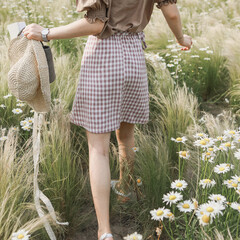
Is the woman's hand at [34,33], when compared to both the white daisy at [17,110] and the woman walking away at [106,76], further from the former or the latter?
the white daisy at [17,110]

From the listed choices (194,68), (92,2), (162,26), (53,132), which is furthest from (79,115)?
(162,26)

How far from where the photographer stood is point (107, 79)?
5.84 ft

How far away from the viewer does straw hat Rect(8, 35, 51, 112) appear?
1.64 meters

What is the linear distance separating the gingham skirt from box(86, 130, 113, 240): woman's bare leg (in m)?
0.08

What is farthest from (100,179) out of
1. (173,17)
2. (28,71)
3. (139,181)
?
(173,17)

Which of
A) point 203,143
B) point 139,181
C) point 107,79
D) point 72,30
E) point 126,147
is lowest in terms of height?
point 139,181

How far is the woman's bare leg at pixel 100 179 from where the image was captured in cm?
184

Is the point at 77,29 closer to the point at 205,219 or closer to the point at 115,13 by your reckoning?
the point at 115,13

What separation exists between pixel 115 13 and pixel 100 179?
84cm

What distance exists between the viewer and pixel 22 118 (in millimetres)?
2820

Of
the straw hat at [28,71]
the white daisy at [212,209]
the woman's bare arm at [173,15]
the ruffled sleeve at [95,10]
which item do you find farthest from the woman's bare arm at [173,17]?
the white daisy at [212,209]

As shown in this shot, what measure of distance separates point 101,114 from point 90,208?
77 centimetres

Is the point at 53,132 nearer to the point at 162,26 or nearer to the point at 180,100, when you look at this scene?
the point at 180,100

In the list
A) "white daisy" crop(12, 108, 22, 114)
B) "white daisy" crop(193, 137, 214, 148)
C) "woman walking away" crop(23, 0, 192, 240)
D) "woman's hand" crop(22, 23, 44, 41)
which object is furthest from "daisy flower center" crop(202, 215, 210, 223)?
"white daisy" crop(12, 108, 22, 114)
